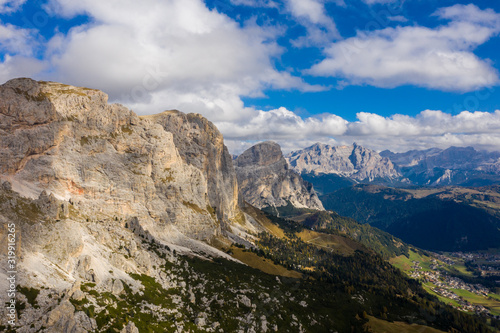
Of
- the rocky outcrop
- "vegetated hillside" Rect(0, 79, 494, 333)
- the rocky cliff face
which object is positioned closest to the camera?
"vegetated hillside" Rect(0, 79, 494, 333)

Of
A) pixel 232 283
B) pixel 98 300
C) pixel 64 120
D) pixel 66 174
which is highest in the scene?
pixel 64 120

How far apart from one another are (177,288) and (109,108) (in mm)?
127757

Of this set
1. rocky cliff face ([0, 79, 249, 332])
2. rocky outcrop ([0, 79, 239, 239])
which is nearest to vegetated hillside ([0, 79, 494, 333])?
rocky cliff face ([0, 79, 249, 332])

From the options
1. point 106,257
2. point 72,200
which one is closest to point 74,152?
point 72,200

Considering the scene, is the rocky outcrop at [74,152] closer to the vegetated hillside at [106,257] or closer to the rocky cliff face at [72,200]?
the rocky cliff face at [72,200]

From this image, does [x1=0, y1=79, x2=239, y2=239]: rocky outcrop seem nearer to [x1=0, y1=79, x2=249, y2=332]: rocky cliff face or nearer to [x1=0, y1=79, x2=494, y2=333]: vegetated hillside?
[x1=0, y1=79, x2=249, y2=332]: rocky cliff face

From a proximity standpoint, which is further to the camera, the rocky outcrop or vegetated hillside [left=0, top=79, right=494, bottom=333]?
the rocky outcrop

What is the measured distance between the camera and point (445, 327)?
6166 inches

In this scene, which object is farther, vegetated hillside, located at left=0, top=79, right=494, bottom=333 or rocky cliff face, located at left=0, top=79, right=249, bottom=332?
rocky cliff face, located at left=0, top=79, right=249, bottom=332

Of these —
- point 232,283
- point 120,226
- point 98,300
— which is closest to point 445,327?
point 232,283

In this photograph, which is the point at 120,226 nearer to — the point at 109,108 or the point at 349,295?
the point at 109,108

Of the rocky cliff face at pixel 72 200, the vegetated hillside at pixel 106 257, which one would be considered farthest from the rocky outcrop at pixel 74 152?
the vegetated hillside at pixel 106 257

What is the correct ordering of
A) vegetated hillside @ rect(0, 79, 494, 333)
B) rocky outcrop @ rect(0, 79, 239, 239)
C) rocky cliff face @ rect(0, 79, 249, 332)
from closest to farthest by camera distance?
1. vegetated hillside @ rect(0, 79, 494, 333)
2. rocky cliff face @ rect(0, 79, 249, 332)
3. rocky outcrop @ rect(0, 79, 239, 239)

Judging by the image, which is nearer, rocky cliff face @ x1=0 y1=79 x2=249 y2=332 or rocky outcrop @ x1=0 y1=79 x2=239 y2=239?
rocky cliff face @ x1=0 y1=79 x2=249 y2=332
